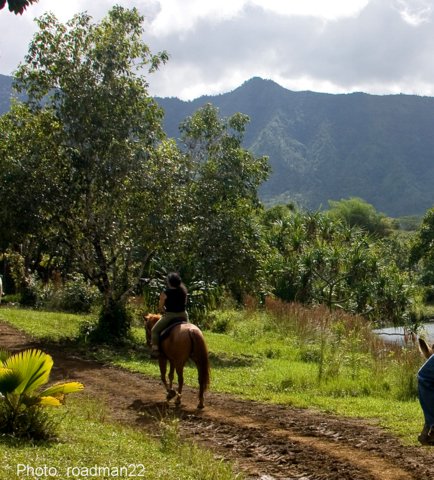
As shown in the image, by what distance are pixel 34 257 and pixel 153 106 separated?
59.3 ft

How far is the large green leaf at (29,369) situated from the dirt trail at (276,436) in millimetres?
2297

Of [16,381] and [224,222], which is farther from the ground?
[224,222]

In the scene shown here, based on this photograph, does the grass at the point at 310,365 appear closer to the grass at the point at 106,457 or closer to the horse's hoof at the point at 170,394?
the horse's hoof at the point at 170,394

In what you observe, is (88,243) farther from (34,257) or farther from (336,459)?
(34,257)

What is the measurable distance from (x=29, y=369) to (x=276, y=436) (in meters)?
3.44

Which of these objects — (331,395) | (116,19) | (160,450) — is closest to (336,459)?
(160,450)

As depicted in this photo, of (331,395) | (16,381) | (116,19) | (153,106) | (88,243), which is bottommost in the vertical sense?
(331,395)

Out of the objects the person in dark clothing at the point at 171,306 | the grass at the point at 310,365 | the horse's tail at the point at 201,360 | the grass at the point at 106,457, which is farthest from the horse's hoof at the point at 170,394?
the grass at the point at 106,457

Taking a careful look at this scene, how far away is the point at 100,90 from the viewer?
17.5 metres

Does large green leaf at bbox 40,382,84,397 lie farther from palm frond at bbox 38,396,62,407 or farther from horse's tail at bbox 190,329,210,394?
horse's tail at bbox 190,329,210,394

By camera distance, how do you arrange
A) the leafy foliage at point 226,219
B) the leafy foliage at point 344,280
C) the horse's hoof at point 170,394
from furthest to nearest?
the leafy foliage at point 344,280 < the leafy foliage at point 226,219 < the horse's hoof at point 170,394

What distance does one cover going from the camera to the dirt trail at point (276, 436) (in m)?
7.37

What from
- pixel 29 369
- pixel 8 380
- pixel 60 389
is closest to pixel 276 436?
pixel 60 389

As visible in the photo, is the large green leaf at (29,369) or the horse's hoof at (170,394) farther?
the horse's hoof at (170,394)
